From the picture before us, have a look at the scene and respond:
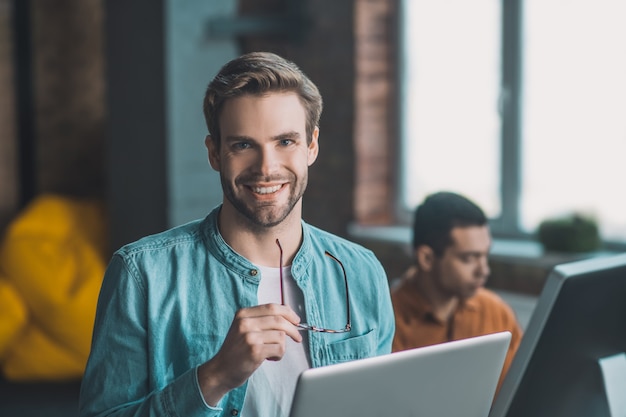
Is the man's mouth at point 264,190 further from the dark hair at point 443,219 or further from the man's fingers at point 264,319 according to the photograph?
the dark hair at point 443,219

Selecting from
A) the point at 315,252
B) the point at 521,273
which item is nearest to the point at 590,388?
the point at 315,252

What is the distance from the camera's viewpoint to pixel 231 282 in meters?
1.44

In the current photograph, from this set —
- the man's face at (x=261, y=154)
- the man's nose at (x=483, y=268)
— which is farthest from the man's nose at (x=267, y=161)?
the man's nose at (x=483, y=268)

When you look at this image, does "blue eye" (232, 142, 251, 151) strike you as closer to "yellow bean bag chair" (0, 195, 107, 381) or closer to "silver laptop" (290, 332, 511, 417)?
"silver laptop" (290, 332, 511, 417)

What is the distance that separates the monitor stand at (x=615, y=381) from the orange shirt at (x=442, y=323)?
886mm

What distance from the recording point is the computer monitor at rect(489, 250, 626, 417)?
1.31m

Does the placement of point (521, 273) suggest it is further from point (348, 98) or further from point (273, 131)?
point (273, 131)

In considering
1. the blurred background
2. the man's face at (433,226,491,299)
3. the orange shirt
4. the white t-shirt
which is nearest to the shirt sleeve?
the white t-shirt

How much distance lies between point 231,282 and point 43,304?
270cm

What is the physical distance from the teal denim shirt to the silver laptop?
0.25 metres

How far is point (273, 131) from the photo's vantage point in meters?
1.39

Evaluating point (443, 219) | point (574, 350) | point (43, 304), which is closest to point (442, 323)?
point (443, 219)

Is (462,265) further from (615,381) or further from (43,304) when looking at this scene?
(43,304)

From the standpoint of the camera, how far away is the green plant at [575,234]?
3.41 metres
